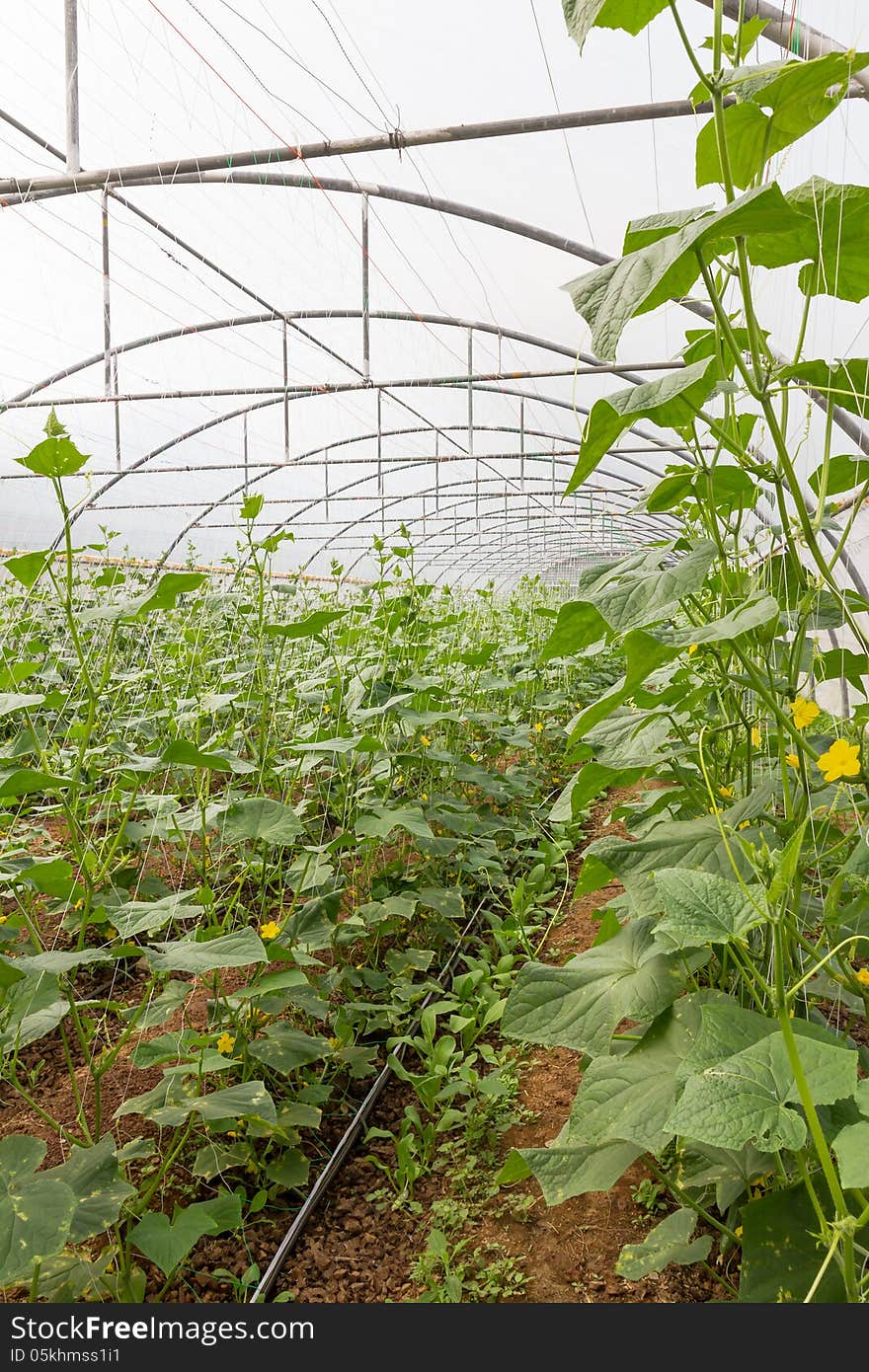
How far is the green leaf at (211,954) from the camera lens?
132cm

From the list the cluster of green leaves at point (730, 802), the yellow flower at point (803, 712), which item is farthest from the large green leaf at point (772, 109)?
the yellow flower at point (803, 712)

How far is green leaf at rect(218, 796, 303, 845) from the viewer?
1.81 m

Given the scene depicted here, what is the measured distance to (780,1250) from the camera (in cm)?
101

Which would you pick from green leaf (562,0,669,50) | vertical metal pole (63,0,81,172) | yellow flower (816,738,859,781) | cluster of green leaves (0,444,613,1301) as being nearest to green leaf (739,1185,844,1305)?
yellow flower (816,738,859,781)

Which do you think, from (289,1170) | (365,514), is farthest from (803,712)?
(365,514)

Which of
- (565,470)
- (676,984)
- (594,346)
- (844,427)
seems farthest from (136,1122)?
(565,470)

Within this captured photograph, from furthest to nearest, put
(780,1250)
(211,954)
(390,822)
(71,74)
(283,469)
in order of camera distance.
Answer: (283,469), (71,74), (390,822), (211,954), (780,1250)

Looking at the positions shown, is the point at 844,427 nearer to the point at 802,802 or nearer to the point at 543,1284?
the point at 802,802

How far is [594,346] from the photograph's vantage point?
36.1 inches

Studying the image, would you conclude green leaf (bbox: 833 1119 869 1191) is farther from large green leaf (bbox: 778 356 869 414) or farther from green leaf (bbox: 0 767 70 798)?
green leaf (bbox: 0 767 70 798)

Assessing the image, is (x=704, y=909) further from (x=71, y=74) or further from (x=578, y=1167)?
(x=71, y=74)

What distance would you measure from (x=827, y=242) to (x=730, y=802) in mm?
936

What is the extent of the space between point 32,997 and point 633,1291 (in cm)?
108

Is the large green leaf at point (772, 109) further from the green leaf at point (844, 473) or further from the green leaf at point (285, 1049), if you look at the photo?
the green leaf at point (285, 1049)
